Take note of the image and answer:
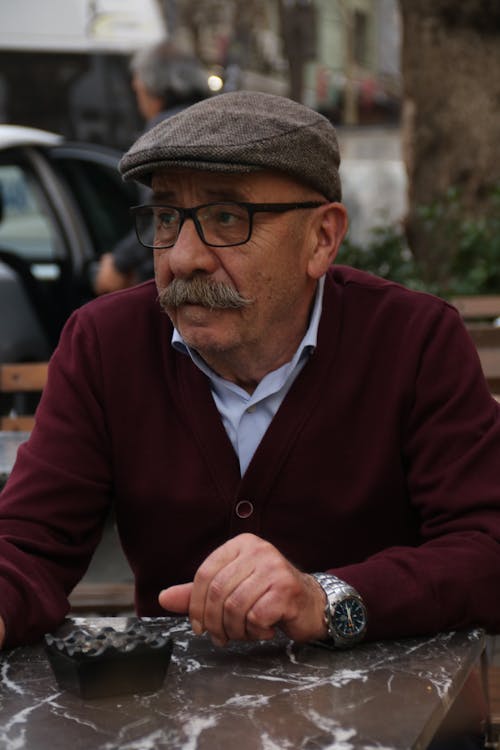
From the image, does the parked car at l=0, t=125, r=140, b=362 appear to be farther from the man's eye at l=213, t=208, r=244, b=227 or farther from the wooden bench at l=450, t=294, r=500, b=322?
the man's eye at l=213, t=208, r=244, b=227

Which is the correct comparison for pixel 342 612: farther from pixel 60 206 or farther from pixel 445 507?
pixel 60 206

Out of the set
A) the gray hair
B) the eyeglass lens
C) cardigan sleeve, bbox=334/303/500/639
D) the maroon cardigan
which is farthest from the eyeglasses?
the gray hair

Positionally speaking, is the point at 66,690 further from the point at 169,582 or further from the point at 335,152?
the point at 335,152

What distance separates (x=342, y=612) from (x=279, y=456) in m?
0.43

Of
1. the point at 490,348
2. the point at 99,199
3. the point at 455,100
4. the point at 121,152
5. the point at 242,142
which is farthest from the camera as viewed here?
the point at 121,152

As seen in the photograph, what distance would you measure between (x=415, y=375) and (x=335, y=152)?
41cm

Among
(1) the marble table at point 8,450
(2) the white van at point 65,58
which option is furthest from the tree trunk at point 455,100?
(2) the white van at point 65,58

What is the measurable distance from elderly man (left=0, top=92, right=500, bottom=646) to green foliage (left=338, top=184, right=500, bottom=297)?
3.64 metres

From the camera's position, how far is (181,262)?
8.21 ft

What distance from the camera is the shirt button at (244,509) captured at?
256 cm

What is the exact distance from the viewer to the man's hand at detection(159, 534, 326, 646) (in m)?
2.08

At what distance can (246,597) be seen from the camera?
2.07 meters

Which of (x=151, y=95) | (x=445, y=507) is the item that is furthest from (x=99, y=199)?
(x=445, y=507)

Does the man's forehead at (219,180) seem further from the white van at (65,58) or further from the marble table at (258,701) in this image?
the white van at (65,58)
